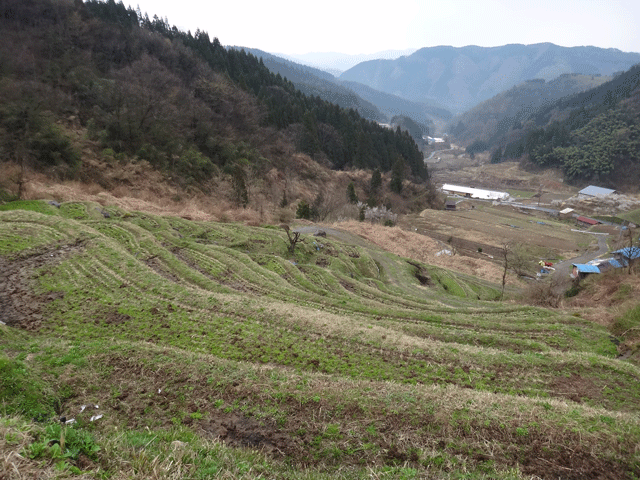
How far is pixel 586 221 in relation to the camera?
88.1m

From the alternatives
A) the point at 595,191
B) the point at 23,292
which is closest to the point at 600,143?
the point at 595,191

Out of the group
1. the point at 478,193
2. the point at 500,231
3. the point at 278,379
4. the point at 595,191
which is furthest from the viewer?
the point at 478,193

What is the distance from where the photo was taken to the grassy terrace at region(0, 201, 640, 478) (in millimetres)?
6531

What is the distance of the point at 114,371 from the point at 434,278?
30.9 meters

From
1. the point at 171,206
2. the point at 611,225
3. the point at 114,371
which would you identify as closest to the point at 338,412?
the point at 114,371

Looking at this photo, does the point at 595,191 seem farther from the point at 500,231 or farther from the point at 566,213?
the point at 500,231

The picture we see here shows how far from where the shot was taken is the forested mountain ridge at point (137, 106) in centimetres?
3844

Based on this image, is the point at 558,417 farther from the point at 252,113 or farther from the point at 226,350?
the point at 252,113

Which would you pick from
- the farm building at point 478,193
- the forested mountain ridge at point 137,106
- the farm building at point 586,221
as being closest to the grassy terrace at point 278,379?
the forested mountain ridge at point 137,106

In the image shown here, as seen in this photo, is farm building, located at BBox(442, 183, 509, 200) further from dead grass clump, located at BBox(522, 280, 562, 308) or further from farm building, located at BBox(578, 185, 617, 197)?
dead grass clump, located at BBox(522, 280, 562, 308)

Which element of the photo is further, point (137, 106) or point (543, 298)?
point (137, 106)

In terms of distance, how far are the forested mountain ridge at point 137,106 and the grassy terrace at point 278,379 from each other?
2423 centimetres

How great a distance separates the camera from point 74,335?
1241 centimetres

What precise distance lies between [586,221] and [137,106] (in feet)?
344
